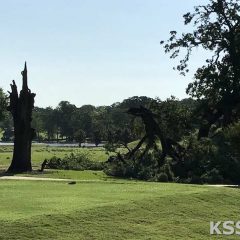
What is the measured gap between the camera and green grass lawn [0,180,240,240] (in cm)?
1589

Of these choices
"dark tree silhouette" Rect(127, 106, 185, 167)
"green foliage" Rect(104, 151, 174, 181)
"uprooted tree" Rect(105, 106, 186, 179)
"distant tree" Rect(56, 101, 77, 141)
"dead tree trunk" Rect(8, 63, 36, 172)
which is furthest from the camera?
"distant tree" Rect(56, 101, 77, 141)

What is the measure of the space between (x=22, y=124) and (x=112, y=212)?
2861cm

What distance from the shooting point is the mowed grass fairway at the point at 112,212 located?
15.9m

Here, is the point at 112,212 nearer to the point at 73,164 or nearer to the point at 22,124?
the point at 22,124

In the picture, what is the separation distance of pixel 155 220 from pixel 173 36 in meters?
41.0

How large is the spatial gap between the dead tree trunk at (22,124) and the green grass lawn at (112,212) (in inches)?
817

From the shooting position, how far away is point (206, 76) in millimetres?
56188

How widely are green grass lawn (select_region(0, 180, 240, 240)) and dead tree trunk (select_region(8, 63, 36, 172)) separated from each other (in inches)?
817

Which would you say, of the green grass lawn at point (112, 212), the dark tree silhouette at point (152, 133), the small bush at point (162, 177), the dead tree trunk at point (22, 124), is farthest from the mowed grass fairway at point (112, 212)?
the dark tree silhouette at point (152, 133)

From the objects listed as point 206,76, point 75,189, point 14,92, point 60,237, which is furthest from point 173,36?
point 60,237

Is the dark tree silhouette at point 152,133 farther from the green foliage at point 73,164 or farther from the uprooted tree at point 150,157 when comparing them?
the green foliage at point 73,164

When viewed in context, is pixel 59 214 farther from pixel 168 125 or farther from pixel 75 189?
pixel 168 125

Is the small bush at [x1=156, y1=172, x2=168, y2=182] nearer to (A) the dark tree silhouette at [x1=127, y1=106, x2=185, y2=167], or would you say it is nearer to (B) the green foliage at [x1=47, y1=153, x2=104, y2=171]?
(A) the dark tree silhouette at [x1=127, y1=106, x2=185, y2=167]

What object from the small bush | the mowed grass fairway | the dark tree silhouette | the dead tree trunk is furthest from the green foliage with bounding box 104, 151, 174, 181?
the mowed grass fairway
